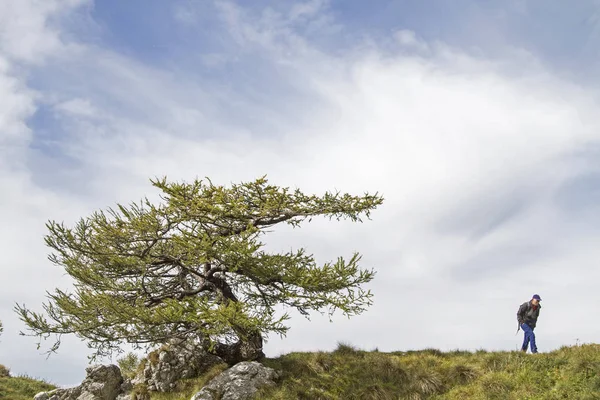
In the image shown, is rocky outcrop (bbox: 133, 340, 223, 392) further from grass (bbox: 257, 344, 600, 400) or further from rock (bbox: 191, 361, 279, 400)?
grass (bbox: 257, 344, 600, 400)

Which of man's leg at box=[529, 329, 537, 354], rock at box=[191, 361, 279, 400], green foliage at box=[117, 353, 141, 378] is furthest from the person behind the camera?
green foliage at box=[117, 353, 141, 378]

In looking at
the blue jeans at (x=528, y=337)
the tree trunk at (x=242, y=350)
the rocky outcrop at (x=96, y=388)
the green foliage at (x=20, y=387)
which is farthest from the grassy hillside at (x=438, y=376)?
the green foliage at (x=20, y=387)

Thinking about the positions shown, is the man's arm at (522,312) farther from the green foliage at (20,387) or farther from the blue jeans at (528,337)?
the green foliage at (20,387)

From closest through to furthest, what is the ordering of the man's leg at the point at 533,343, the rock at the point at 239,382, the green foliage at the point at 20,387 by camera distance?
the rock at the point at 239,382, the man's leg at the point at 533,343, the green foliage at the point at 20,387

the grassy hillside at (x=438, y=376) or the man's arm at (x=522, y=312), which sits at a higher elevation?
the man's arm at (x=522, y=312)

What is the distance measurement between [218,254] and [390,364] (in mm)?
8422

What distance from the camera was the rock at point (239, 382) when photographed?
18641 millimetres

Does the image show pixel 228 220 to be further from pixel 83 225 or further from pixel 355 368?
pixel 355 368

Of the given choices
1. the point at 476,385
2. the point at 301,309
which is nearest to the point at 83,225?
the point at 301,309

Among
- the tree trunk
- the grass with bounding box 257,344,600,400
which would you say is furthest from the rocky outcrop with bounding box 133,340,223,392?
the grass with bounding box 257,344,600,400

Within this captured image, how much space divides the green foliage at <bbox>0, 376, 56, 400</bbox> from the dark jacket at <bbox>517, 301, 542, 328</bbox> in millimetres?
25514

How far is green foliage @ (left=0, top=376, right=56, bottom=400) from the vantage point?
26406 mm

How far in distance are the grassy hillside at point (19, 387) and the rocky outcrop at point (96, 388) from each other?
585cm

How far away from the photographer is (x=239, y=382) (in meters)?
19.1
